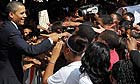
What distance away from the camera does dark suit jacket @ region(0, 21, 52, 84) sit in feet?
14.5

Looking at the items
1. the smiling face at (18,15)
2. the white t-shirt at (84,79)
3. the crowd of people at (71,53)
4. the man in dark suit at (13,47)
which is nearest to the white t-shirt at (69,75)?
the crowd of people at (71,53)

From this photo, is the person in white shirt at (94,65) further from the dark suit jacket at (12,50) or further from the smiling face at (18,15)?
the smiling face at (18,15)

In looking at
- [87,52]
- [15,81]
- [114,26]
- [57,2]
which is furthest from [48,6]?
[87,52]

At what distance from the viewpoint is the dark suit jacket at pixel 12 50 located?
14.5 feet

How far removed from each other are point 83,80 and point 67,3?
283 inches

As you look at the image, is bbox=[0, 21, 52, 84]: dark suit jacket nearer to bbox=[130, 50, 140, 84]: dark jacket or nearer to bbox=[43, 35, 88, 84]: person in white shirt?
bbox=[43, 35, 88, 84]: person in white shirt

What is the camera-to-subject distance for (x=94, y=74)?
3.24 meters

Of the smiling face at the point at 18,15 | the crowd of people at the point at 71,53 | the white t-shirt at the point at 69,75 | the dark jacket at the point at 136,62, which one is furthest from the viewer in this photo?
the smiling face at the point at 18,15

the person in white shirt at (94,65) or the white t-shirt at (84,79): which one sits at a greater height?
the person in white shirt at (94,65)

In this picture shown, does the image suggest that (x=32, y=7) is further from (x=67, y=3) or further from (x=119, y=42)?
(x=119, y=42)

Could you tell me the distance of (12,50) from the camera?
4504 millimetres

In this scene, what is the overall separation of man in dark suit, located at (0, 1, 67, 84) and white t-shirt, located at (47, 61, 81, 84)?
959 millimetres

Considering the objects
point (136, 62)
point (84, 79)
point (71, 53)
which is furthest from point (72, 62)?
point (136, 62)

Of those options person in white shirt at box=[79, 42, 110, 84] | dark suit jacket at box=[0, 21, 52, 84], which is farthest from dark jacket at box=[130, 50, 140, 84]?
dark suit jacket at box=[0, 21, 52, 84]
